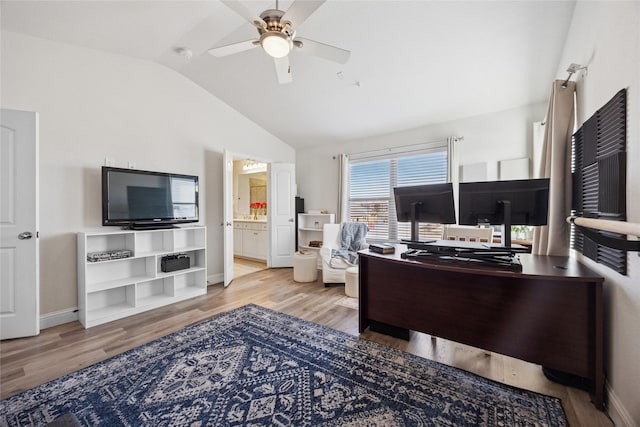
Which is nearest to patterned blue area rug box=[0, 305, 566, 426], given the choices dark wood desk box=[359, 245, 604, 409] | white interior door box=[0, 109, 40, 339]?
dark wood desk box=[359, 245, 604, 409]

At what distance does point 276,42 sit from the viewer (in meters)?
1.90

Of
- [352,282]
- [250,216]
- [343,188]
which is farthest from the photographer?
[250,216]

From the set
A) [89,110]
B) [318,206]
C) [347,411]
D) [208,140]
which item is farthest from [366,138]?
[347,411]

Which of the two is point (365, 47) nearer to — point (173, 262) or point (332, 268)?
point (332, 268)

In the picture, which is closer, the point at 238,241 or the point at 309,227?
the point at 309,227

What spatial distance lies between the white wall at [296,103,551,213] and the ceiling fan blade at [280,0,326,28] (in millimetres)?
3063

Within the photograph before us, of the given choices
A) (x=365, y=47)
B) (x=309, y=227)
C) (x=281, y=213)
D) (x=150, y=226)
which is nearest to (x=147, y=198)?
(x=150, y=226)

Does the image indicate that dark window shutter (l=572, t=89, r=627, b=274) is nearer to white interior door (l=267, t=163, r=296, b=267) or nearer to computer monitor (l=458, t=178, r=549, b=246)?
computer monitor (l=458, t=178, r=549, b=246)

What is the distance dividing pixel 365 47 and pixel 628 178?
8.06 feet

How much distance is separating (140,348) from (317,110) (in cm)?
376

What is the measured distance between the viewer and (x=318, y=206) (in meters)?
5.57

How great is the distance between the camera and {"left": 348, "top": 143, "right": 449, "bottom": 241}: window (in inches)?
168

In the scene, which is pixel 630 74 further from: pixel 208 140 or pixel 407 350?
pixel 208 140

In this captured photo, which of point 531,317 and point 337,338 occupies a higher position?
point 531,317
